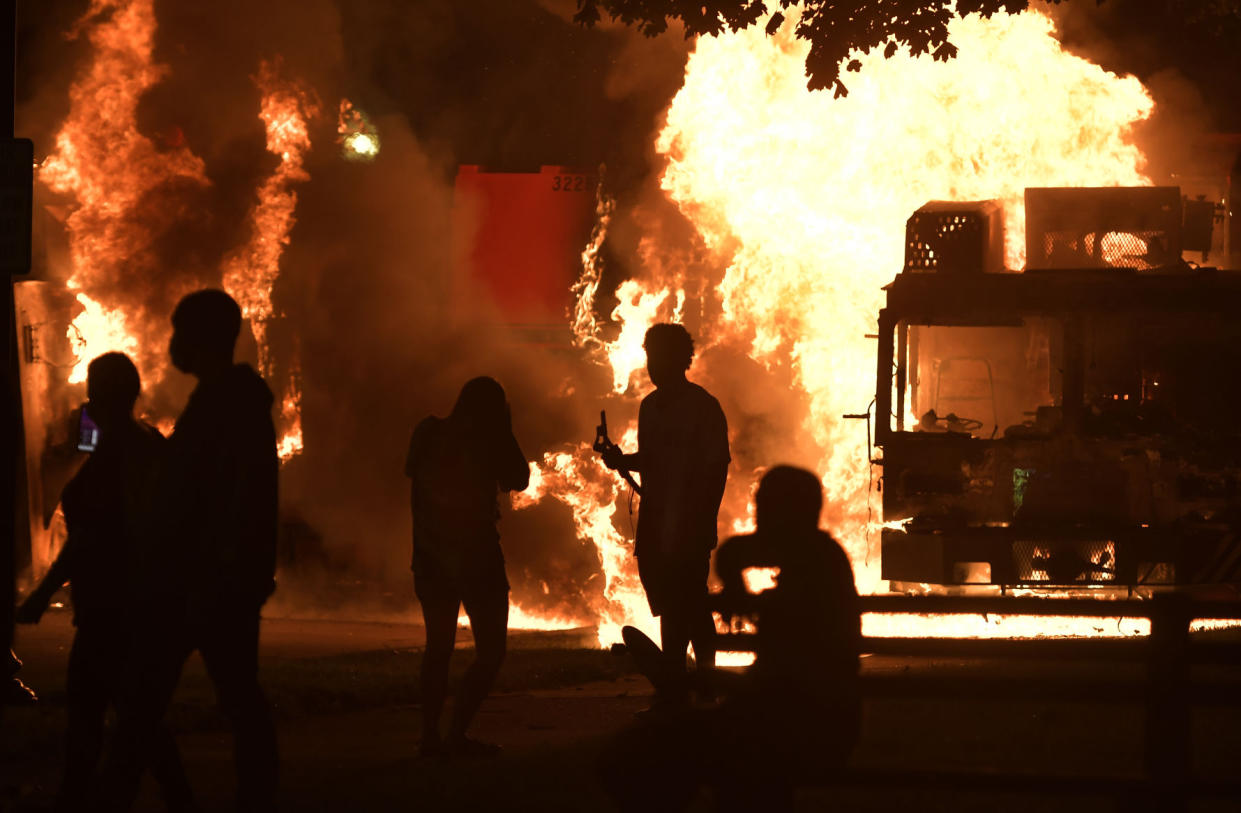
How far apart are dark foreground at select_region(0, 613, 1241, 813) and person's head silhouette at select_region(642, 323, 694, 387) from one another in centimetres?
178

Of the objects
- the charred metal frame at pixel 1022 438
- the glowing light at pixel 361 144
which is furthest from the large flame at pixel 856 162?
the glowing light at pixel 361 144

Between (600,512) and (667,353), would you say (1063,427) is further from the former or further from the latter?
(600,512)

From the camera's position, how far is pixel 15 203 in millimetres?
7434

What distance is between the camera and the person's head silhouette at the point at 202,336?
5398 mm

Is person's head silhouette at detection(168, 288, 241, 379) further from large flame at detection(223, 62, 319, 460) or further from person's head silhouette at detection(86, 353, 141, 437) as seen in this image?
large flame at detection(223, 62, 319, 460)

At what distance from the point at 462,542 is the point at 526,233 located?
19744 millimetres

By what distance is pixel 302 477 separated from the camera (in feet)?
76.9

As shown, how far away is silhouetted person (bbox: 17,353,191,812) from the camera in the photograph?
5.73 meters

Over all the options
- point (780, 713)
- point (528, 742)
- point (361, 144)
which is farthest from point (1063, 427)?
point (361, 144)

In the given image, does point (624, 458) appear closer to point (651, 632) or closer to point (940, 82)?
point (651, 632)

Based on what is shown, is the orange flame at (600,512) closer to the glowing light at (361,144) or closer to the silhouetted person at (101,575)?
the glowing light at (361,144)

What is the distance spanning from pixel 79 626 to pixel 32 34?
18932 millimetres

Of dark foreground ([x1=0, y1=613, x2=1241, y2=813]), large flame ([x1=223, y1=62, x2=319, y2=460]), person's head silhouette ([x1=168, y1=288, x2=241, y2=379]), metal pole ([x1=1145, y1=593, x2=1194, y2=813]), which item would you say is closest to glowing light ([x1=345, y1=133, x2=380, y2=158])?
large flame ([x1=223, y1=62, x2=319, y2=460])

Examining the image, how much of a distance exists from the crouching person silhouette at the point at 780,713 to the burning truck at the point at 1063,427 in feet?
23.6
